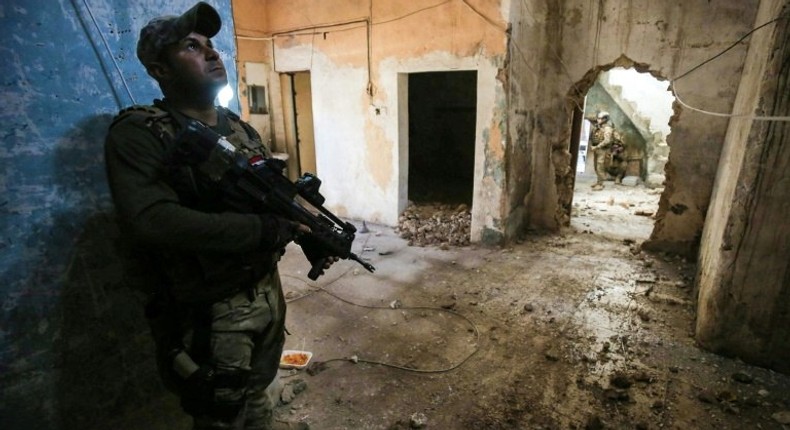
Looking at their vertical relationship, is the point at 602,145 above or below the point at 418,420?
above

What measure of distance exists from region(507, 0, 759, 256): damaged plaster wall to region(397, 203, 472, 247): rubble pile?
29.4 inches

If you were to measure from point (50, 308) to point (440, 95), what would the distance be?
24.0ft

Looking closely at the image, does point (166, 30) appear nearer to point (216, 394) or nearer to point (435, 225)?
point (216, 394)

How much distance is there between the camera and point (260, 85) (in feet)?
22.7

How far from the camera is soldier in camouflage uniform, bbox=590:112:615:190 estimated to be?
9469 mm

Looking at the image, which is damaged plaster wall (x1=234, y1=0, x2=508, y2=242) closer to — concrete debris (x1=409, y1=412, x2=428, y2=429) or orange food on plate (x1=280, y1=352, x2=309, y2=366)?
orange food on plate (x1=280, y1=352, x2=309, y2=366)

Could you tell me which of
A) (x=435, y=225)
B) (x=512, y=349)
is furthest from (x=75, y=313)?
(x=435, y=225)

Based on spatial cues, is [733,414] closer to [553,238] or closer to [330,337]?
[330,337]

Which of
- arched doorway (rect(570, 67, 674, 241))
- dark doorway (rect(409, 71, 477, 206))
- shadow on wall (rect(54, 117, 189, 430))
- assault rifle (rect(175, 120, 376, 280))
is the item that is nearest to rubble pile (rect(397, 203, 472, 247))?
dark doorway (rect(409, 71, 477, 206))

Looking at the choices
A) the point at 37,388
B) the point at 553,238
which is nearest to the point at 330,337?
the point at 37,388

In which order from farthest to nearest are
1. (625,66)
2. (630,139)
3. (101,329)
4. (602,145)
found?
(630,139)
(602,145)
(625,66)
(101,329)

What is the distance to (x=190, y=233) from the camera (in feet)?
4.59

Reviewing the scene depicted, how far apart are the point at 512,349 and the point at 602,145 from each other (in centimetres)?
798

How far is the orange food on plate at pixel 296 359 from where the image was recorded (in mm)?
2915
